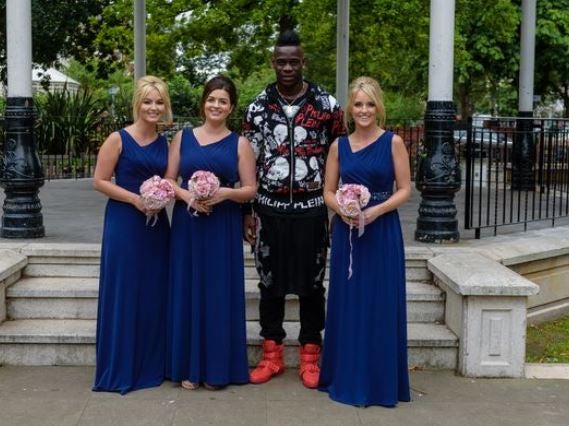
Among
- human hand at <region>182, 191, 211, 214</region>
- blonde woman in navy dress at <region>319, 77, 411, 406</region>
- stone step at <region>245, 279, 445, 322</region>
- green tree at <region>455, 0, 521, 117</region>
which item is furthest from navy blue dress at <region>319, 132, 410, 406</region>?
green tree at <region>455, 0, 521, 117</region>

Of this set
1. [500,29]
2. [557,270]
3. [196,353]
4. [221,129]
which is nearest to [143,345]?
[196,353]

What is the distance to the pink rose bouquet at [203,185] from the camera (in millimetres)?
4535

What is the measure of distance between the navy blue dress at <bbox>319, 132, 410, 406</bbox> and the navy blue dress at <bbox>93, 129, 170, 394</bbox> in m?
1.11

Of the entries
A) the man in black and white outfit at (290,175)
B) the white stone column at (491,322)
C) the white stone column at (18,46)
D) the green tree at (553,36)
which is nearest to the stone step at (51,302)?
the man in black and white outfit at (290,175)

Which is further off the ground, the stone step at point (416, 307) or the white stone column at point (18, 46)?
the white stone column at point (18, 46)

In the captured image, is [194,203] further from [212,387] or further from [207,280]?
[212,387]

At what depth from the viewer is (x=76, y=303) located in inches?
230

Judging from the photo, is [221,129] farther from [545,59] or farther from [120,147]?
[545,59]

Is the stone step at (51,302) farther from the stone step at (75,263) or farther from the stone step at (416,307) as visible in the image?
the stone step at (416,307)

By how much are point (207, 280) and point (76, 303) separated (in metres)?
1.49

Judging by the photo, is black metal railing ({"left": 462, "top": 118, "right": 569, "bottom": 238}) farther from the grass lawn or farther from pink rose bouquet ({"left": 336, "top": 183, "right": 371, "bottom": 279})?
pink rose bouquet ({"left": 336, "top": 183, "right": 371, "bottom": 279})

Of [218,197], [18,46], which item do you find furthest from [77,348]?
[18,46]

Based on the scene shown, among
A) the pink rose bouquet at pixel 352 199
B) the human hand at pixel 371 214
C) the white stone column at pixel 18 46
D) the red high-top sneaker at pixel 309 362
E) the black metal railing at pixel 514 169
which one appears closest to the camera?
the pink rose bouquet at pixel 352 199

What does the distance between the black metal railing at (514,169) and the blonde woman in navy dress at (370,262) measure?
103 inches
